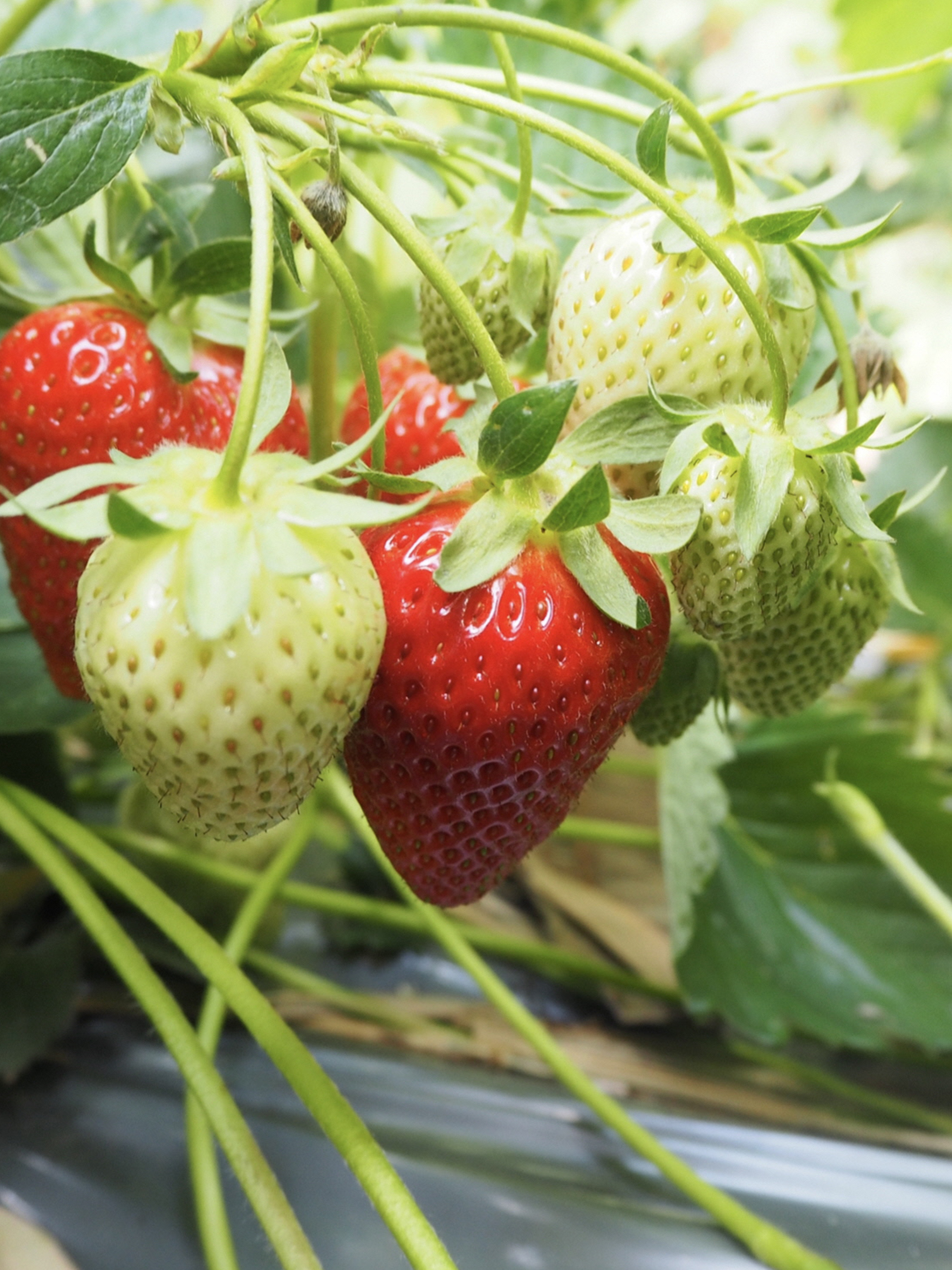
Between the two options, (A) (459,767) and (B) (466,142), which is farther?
(B) (466,142)

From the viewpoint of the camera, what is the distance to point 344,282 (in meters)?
0.37

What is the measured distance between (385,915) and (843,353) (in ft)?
1.73

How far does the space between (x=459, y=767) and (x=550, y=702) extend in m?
0.04

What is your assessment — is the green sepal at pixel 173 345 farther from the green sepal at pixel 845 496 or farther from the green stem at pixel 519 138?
the green sepal at pixel 845 496

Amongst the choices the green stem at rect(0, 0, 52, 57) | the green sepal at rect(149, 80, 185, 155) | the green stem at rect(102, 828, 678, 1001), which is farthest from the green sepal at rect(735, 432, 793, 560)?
the green stem at rect(102, 828, 678, 1001)

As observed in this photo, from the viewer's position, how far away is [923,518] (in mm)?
988

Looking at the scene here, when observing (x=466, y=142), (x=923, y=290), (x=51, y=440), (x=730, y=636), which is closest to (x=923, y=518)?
(x=466, y=142)

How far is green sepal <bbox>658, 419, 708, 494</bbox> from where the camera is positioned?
385mm

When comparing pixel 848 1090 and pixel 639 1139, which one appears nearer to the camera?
pixel 639 1139

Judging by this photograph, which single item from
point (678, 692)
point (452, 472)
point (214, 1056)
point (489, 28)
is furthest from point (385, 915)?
point (489, 28)

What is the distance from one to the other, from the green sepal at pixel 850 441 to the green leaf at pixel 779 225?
8 cm

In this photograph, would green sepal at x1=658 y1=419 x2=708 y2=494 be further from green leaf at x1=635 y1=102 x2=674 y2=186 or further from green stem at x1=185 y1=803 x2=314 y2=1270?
green stem at x1=185 y1=803 x2=314 y2=1270

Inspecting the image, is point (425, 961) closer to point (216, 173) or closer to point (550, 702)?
point (550, 702)

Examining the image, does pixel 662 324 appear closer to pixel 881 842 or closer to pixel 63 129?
pixel 63 129
